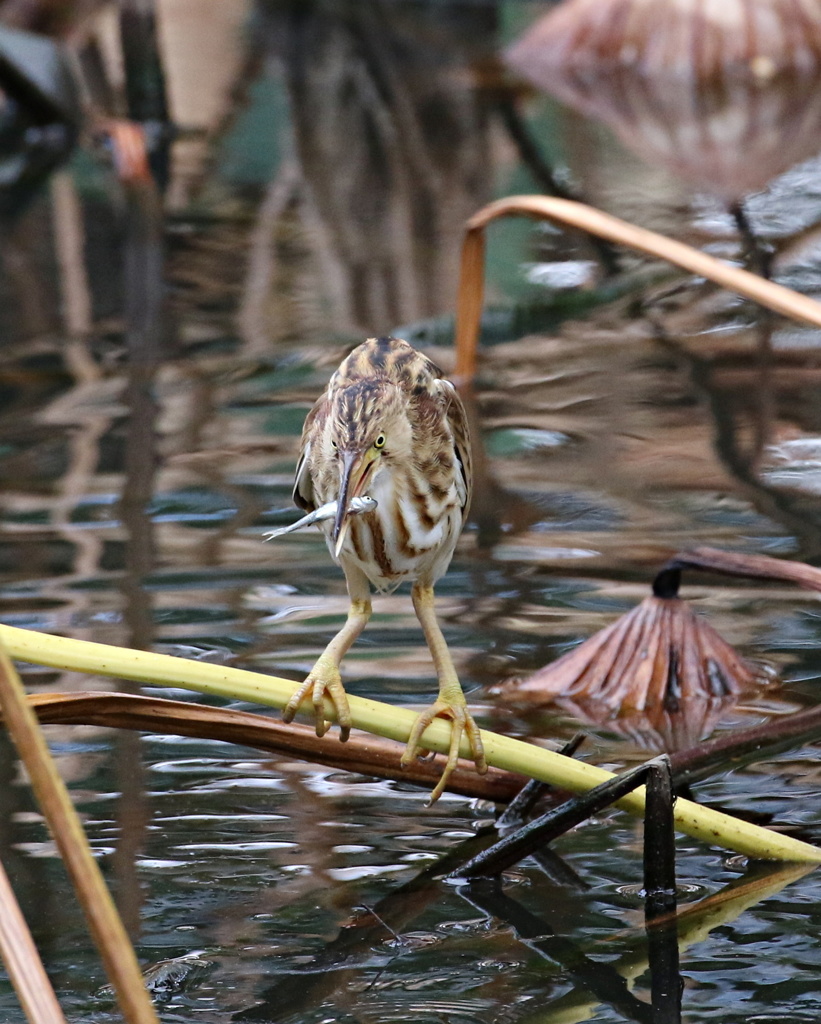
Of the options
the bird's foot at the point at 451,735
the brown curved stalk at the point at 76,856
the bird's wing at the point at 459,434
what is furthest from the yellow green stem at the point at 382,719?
the bird's wing at the point at 459,434

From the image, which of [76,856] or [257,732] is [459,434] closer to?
[257,732]

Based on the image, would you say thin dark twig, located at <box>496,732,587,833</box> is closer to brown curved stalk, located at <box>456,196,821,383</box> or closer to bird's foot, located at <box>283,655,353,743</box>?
bird's foot, located at <box>283,655,353,743</box>

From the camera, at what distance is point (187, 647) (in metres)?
3.48

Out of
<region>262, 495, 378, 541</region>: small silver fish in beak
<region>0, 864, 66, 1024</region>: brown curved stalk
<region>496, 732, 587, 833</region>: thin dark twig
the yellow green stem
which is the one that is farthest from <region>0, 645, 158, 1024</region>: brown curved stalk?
<region>496, 732, 587, 833</region>: thin dark twig

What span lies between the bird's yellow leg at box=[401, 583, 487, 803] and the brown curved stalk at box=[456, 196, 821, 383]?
34.6 inches

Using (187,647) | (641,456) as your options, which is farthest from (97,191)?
(187,647)

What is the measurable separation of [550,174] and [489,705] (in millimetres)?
5936

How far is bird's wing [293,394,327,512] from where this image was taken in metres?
2.51

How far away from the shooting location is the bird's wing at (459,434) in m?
2.64

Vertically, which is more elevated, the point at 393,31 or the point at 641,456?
the point at 393,31

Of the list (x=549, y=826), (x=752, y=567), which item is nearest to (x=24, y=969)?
(x=549, y=826)

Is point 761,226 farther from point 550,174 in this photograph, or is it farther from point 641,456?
point 641,456

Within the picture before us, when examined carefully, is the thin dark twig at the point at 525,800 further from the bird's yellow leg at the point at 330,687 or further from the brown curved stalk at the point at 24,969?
the brown curved stalk at the point at 24,969

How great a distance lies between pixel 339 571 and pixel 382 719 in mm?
1688
